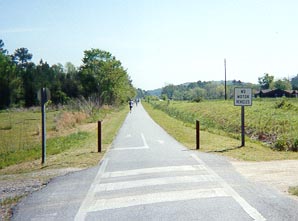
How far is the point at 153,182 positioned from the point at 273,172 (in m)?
3.22

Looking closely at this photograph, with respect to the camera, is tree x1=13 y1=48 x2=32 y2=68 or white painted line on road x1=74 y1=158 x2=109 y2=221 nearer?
white painted line on road x1=74 y1=158 x2=109 y2=221

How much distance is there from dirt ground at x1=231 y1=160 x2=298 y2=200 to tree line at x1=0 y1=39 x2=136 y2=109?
41.3 metres

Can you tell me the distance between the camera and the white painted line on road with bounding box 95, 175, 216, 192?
8180 millimetres

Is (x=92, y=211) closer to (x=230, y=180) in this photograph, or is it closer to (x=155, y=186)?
(x=155, y=186)

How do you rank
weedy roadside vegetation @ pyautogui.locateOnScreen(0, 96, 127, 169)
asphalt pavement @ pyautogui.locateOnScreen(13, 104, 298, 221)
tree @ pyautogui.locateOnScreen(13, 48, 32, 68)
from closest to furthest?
asphalt pavement @ pyautogui.locateOnScreen(13, 104, 298, 221) → weedy roadside vegetation @ pyautogui.locateOnScreen(0, 96, 127, 169) → tree @ pyautogui.locateOnScreen(13, 48, 32, 68)

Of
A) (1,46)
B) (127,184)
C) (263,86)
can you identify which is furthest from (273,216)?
(263,86)

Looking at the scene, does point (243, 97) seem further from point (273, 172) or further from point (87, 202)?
point (87, 202)

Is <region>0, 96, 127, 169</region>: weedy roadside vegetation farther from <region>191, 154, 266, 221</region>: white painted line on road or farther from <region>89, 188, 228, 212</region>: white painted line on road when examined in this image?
<region>191, 154, 266, 221</region>: white painted line on road

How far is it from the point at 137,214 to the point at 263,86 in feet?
481

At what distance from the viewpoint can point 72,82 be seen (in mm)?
88875

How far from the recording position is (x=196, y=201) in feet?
22.4

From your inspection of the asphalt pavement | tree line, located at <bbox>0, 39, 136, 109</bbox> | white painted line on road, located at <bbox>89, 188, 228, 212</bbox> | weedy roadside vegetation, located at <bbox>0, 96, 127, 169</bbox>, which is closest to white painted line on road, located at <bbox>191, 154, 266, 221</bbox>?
the asphalt pavement

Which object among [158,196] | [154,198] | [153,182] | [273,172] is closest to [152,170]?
[153,182]

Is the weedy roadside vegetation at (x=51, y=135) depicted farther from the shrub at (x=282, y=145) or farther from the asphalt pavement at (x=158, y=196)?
the shrub at (x=282, y=145)
